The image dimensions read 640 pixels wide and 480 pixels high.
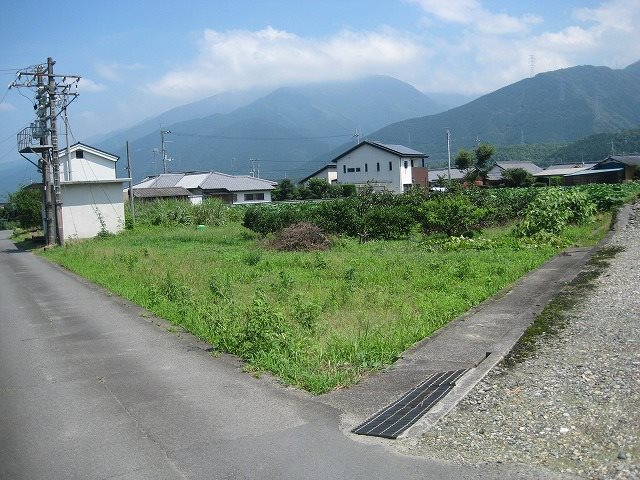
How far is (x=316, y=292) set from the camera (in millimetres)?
12031

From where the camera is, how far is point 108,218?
3206 cm

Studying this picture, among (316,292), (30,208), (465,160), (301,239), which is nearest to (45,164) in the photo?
(30,208)

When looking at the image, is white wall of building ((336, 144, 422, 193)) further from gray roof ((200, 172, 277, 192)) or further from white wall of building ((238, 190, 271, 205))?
white wall of building ((238, 190, 271, 205))

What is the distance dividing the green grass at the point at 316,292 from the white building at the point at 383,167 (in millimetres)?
36988

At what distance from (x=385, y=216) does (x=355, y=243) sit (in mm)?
1748

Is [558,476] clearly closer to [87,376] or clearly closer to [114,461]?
[114,461]

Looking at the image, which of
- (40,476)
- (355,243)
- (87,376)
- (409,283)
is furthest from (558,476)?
(355,243)

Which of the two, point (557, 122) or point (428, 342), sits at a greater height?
point (557, 122)

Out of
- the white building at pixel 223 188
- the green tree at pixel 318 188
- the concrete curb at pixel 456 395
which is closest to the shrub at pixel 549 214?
the concrete curb at pixel 456 395

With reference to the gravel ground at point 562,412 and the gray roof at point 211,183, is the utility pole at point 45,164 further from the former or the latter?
the gravel ground at point 562,412

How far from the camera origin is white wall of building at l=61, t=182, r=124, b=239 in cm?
3091

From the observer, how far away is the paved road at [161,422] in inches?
175

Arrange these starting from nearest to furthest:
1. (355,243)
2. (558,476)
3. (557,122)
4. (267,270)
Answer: (558,476) → (267,270) → (355,243) → (557,122)

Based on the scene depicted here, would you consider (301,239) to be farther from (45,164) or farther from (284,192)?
(284,192)
